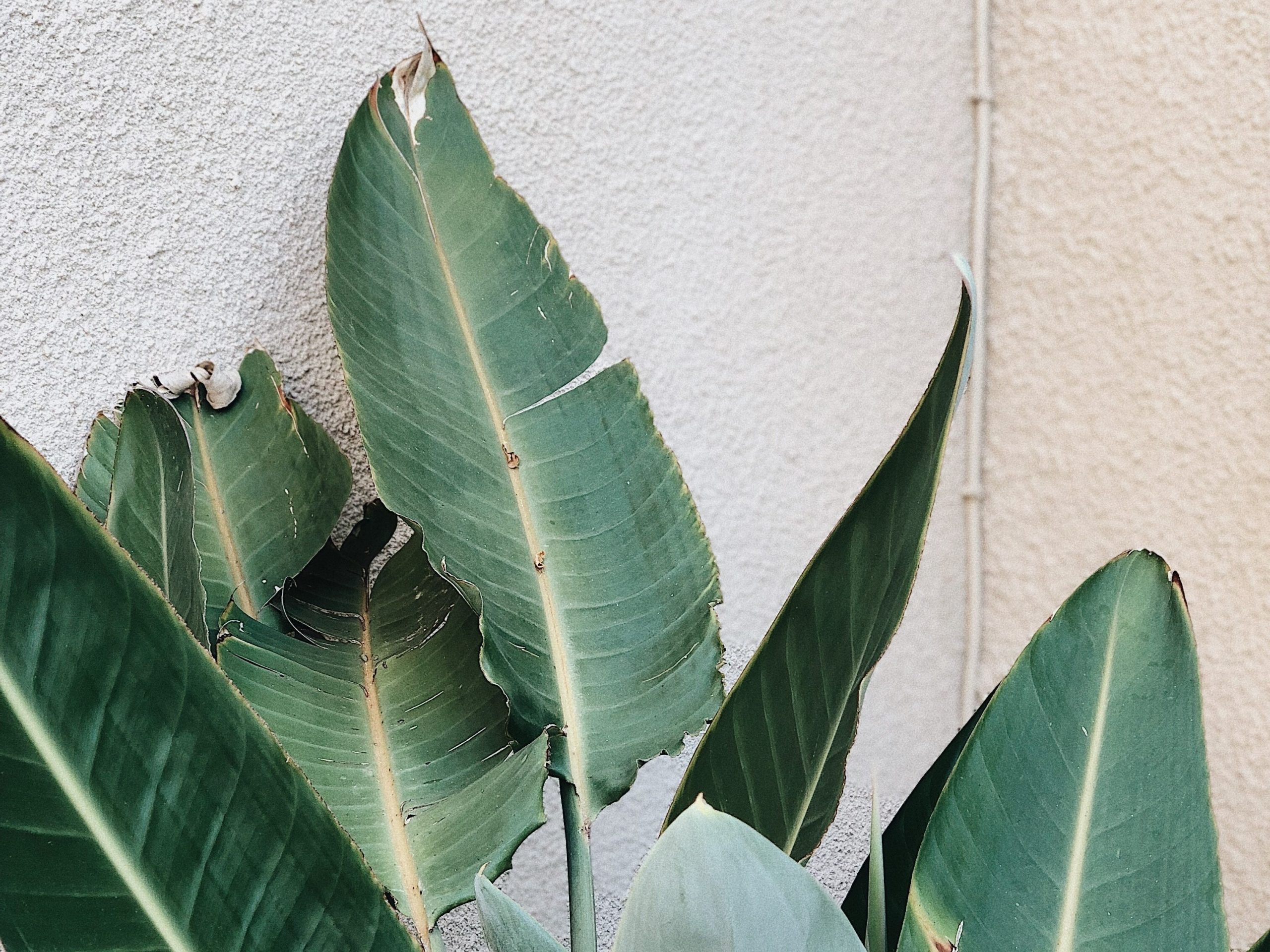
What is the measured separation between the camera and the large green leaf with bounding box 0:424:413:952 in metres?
0.25

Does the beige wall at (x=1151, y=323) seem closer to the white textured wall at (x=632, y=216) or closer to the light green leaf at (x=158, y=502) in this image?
the white textured wall at (x=632, y=216)

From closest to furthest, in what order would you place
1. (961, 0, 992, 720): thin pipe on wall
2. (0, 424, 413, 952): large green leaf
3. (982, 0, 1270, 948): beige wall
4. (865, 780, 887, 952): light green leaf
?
(0, 424, 413, 952): large green leaf
(865, 780, 887, 952): light green leaf
(982, 0, 1270, 948): beige wall
(961, 0, 992, 720): thin pipe on wall

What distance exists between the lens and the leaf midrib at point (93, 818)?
25cm

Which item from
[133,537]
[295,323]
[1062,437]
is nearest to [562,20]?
[295,323]

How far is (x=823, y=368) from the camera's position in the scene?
30.0 inches

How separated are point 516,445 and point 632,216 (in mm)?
239

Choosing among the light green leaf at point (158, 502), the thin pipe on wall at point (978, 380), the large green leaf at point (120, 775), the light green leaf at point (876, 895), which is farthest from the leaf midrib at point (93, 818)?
the thin pipe on wall at point (978, 380)

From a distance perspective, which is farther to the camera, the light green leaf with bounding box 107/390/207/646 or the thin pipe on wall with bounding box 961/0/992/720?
the thin pipe on wall with bounding box 961/0/992/720

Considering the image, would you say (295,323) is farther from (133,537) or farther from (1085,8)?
(1085,8)

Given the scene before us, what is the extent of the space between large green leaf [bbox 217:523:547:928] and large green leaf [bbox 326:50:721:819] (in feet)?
0.11

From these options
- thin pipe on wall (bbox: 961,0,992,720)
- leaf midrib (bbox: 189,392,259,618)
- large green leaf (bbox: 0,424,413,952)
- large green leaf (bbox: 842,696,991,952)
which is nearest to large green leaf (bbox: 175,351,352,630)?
leaf midrib (bbox: 189,392,259,618)

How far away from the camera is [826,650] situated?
36 cm

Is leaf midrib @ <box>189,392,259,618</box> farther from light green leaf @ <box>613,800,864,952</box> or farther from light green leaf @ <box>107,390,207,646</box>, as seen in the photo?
light green leaf @ <box>613,800,864,952</box>

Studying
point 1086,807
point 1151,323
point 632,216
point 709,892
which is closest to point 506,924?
point 709,892
